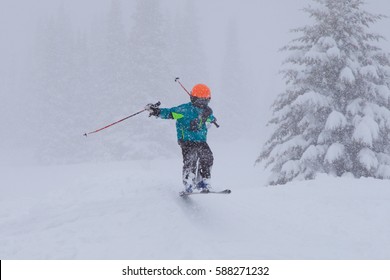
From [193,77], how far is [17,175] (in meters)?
24.4

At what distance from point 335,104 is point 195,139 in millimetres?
8488

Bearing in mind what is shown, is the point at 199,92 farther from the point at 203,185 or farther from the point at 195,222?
the point at 195,222

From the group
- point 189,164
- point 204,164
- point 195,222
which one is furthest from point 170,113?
point 195,222

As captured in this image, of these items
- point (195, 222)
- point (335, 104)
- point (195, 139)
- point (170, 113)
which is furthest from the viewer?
point (335, 104)

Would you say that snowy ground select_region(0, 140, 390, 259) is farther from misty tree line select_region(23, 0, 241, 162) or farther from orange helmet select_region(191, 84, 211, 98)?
misty tree line select_region(23, 0, 241, 162)

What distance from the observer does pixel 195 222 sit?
318 inches

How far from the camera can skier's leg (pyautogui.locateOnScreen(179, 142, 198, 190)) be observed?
888 centimetres

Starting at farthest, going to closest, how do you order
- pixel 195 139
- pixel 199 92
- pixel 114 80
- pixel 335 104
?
pixel 114 80
pixel 335 104
pixel 195 139
pixel 199 92

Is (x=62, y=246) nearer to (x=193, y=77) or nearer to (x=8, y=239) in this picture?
(x=8, y=239)

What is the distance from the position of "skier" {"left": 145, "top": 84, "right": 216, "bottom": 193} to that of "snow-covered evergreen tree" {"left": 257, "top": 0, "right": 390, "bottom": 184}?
6.81 meters

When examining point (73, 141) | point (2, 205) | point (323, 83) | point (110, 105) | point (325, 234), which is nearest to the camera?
point (325, 234)

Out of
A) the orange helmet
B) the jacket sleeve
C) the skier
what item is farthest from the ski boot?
the orange helmet

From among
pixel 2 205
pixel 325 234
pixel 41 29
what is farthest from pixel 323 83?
pixel 41 29

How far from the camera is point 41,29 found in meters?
58.9
